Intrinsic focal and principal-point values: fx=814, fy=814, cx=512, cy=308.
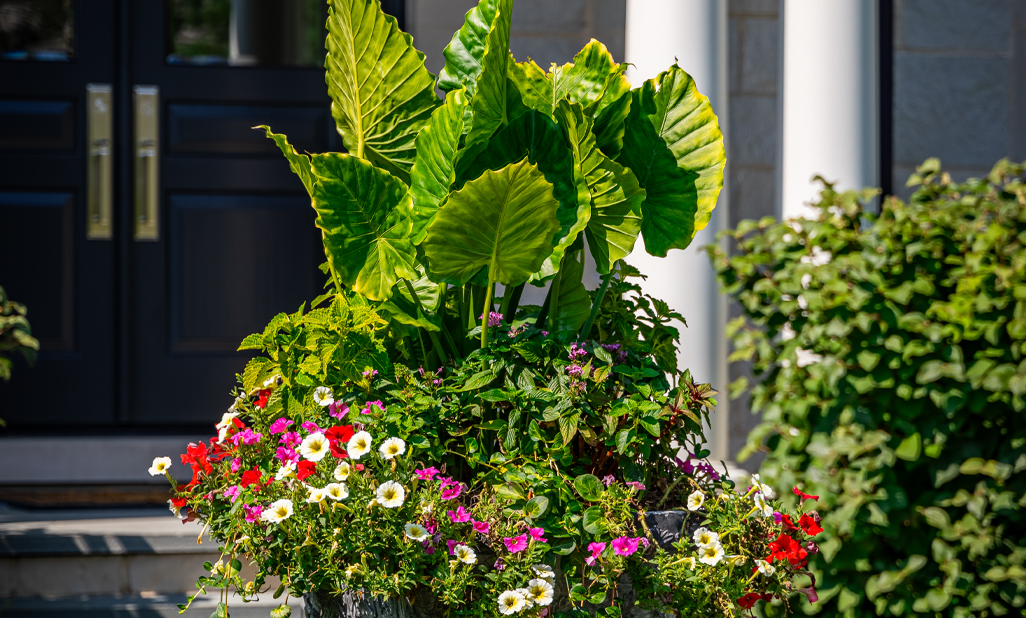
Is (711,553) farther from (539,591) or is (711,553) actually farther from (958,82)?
(958,82)

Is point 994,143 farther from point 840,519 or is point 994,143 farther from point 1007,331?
point 840,519

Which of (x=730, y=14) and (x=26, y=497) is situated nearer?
(x=26, y=497)

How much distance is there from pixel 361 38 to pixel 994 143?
318 centimetres

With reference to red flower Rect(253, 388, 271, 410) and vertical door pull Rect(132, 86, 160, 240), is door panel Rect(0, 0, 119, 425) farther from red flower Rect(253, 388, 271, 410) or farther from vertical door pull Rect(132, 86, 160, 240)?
red flower Rect(253, 388, 271, 410)

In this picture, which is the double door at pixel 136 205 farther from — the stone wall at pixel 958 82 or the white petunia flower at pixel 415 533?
the stone wall at pixel 958 82

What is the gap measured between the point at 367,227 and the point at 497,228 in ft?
0.81

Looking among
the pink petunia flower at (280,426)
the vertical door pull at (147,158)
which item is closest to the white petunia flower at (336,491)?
the pink petunia flower at (280,426)

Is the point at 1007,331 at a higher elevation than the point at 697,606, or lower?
higher

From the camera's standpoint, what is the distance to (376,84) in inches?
64.4

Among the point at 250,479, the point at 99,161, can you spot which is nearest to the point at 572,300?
the point at 250,479

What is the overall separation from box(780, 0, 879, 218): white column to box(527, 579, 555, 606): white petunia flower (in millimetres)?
1795

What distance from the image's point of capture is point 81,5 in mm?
3336

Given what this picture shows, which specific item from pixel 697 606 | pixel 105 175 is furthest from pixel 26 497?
pixel 697 606

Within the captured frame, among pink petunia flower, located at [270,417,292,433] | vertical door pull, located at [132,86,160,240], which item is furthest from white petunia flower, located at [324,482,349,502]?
vertical door pull, located at [132,86,160,240]
